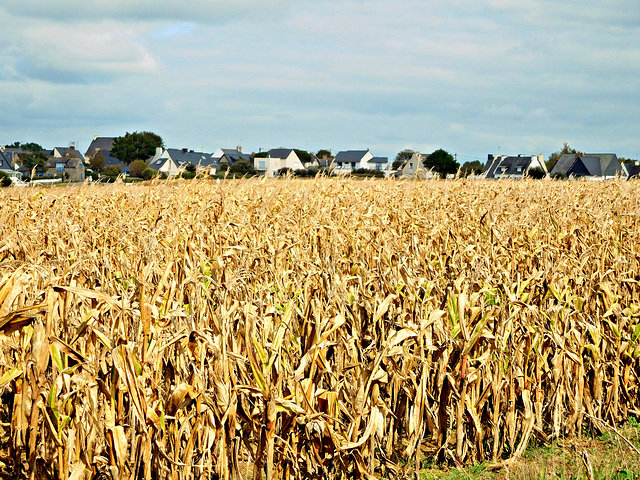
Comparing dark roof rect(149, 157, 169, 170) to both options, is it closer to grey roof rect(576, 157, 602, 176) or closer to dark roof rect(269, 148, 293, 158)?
dark roof rect(269, 148, 293, 158)

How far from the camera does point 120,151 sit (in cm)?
9781

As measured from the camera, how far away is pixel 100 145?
139875mm

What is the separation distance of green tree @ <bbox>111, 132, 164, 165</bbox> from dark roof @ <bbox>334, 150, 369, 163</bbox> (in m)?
33.4

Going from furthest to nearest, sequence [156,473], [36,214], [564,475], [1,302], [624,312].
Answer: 1. [36,214]
2. [624,312]
3. [564,475]
4. [156,473]
5. [1,302]

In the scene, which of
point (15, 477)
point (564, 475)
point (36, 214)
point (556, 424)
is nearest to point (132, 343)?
point (15, 477)

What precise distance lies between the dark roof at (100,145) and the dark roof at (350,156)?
5071 centimetres

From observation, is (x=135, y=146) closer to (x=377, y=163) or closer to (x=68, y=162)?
(x=68, y=162)

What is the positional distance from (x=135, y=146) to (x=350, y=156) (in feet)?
128

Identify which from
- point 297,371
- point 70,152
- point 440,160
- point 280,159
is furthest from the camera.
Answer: point 70,152

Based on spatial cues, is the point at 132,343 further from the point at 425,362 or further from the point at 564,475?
the point at 564,475

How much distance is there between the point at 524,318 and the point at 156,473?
274 cm

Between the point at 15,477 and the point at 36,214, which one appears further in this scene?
the point at 36,214

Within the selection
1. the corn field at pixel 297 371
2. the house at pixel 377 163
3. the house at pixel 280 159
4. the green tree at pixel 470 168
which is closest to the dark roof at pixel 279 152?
the house at pixel 280 159

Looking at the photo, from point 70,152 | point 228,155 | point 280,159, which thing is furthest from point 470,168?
point 70,152
